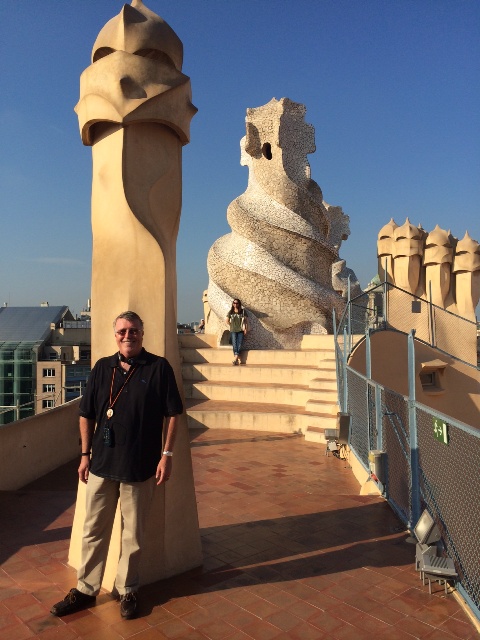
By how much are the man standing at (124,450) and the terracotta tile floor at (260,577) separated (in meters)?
0.20

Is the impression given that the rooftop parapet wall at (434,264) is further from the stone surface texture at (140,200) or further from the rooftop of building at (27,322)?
the rooftop of building at (27,322)

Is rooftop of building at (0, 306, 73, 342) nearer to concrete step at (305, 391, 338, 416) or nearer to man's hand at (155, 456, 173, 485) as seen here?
concrete step at (305, 391, 338, 416)

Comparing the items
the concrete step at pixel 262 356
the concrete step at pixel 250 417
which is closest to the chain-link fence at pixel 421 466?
the concrete step at pixel 250 417

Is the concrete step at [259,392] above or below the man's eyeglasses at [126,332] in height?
below

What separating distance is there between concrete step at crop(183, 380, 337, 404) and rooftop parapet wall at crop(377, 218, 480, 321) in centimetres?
882

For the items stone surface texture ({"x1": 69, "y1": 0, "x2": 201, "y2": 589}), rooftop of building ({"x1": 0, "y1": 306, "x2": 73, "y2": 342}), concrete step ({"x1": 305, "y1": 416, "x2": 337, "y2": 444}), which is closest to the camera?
stone surface texture ({"x1": 69, "y1": 0, "x2": 201, "y2": 589})

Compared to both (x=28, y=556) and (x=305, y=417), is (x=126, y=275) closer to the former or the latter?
(x=28, y=556)

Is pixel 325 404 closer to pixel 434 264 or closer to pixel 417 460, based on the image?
pixel 417 460

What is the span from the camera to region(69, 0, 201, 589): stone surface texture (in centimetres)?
314

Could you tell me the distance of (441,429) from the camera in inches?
121

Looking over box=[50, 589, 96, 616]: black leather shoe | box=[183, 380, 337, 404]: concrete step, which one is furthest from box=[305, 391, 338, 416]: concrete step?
box=[50, 589, 96, 616]: black leather shoe

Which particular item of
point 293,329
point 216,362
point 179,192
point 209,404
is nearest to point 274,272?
point 293,329

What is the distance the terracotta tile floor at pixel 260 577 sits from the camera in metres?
2.61

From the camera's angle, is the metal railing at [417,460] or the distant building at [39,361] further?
the distant building at [39,361]
